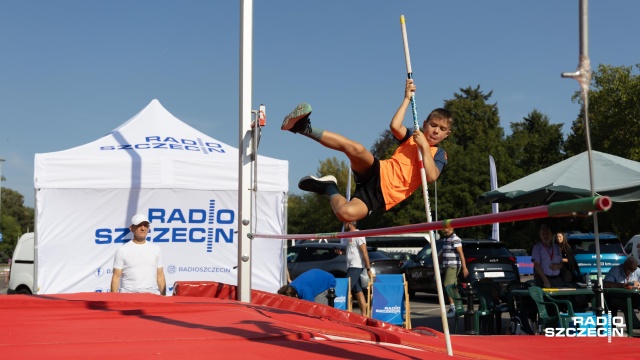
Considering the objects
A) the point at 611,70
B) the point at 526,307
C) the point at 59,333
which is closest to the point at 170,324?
the point at 59,333

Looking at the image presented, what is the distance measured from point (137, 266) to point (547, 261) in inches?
200

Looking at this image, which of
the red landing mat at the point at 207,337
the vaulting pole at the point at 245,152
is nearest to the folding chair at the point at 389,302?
the vaulting pole at the point at 245,152

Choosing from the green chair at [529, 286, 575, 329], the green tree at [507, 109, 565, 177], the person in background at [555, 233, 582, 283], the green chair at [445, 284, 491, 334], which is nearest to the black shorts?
the green chair at [529, 286, 575, 329]

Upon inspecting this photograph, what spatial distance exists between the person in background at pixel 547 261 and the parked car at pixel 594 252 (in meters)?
7.12

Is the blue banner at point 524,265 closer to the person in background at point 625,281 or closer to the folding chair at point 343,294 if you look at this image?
the folding chair at point 343,294

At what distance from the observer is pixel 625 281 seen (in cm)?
882

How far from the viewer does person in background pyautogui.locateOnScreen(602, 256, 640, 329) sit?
8.44 m

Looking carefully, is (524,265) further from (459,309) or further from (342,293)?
(459,309)

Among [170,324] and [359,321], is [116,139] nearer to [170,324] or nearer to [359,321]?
[359,321]

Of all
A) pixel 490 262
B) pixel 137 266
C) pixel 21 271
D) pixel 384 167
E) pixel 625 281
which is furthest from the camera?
pixel 490 262

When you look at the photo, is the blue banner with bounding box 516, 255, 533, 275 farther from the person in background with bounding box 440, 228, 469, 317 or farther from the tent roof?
the tent roof

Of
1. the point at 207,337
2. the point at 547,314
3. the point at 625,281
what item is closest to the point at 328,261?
the point at 625,281

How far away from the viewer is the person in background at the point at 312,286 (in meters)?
8.22

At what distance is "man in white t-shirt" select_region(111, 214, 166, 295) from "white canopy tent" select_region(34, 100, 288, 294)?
6.80ft
